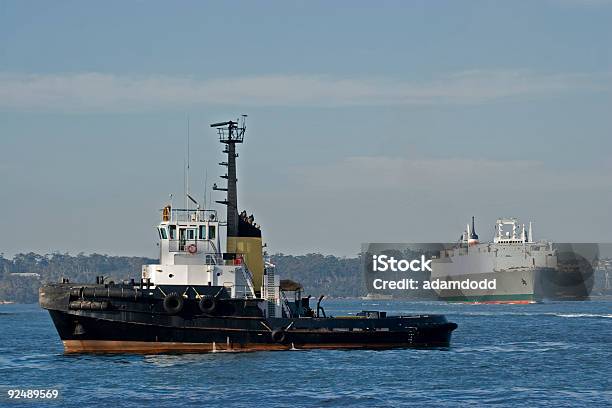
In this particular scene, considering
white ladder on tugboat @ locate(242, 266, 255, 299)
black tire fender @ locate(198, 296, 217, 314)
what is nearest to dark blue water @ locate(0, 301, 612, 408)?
black tire fender @ locate(198, 296, 217, 314)

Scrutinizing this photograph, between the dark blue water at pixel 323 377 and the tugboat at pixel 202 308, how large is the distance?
82 centimetres

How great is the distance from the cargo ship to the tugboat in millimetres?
114163

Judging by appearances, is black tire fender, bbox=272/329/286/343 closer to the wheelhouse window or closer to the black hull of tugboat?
the black hull of tugboat

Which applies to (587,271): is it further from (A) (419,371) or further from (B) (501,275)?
(A) (419,371)

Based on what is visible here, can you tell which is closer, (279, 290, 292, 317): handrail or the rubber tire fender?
the rubber tire fender

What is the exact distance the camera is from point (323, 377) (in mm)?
38781

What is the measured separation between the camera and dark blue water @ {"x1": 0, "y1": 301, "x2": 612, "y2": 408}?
34094 millimetres

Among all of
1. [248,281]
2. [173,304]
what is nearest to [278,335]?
[248,281]

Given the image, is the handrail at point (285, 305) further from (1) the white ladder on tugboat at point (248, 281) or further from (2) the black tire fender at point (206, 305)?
(2) the black tire fender at point (206, 305)

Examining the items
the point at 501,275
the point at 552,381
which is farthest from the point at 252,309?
the point at 501,275

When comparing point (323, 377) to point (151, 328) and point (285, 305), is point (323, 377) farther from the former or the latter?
point (285, 305)

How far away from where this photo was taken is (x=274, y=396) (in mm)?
34406

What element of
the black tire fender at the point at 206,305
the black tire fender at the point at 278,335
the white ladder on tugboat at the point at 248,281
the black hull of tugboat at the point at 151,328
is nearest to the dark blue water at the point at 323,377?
the black tire fender at the point at 278,335

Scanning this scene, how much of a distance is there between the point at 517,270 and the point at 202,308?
122 metres
